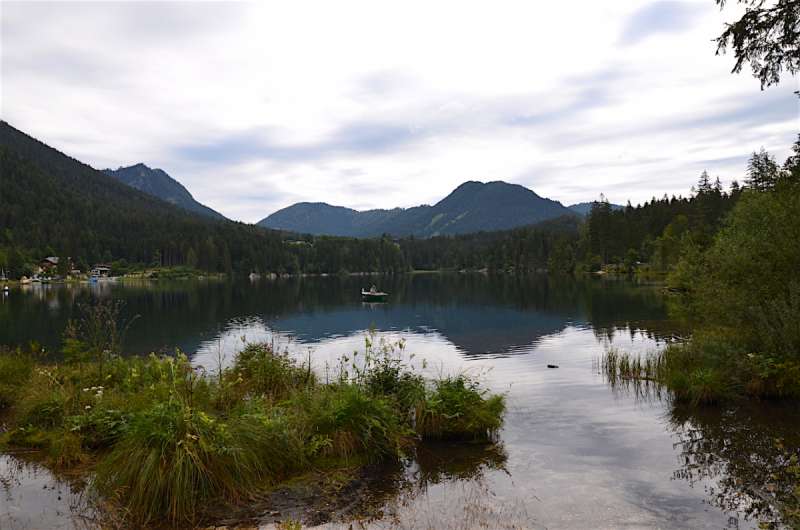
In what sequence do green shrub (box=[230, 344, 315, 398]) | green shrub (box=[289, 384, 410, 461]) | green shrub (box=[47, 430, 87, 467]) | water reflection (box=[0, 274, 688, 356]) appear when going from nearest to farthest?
1. green shrub (box=[47, 430, 87, 467])
2. green shrub (box=[289, 384, 410, 461])
3. green shrub (box=[230, 344, 315, 398])
4. water reflection (box=[0, 274, 688, 356])

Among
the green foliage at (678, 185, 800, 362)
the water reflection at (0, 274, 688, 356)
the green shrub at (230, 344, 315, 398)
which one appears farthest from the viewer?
the water reflection at (0, 274, 688, 356)

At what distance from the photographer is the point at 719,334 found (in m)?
15.3

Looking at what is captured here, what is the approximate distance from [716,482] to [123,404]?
1148cm

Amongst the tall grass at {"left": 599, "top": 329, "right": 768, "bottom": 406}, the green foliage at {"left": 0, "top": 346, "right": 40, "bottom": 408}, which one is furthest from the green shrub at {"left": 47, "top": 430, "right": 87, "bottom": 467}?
the tall grass at {"left": 599, "top": 329, "right": 768, "bottom": 406}

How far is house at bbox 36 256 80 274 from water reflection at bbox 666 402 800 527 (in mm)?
190023

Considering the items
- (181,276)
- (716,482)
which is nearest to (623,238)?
(716,482)

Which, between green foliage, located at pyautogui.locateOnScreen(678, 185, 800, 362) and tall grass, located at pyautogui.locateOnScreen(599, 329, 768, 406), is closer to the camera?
tall grass, located at pyautogui.locateOnScreen(599, 329, 768, 406)

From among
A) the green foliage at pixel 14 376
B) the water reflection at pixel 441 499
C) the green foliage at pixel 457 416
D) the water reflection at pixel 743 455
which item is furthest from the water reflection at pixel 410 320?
the water reflection at pixel 441 499

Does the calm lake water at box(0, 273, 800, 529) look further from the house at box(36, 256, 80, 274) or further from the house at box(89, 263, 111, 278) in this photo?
the house at box(89, 263, 111, 278)

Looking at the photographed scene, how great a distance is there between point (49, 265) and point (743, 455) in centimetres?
20171

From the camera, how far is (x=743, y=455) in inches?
356

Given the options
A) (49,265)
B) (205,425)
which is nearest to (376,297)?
(205,425)

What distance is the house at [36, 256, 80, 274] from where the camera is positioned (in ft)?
506

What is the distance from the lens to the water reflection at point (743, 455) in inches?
280
